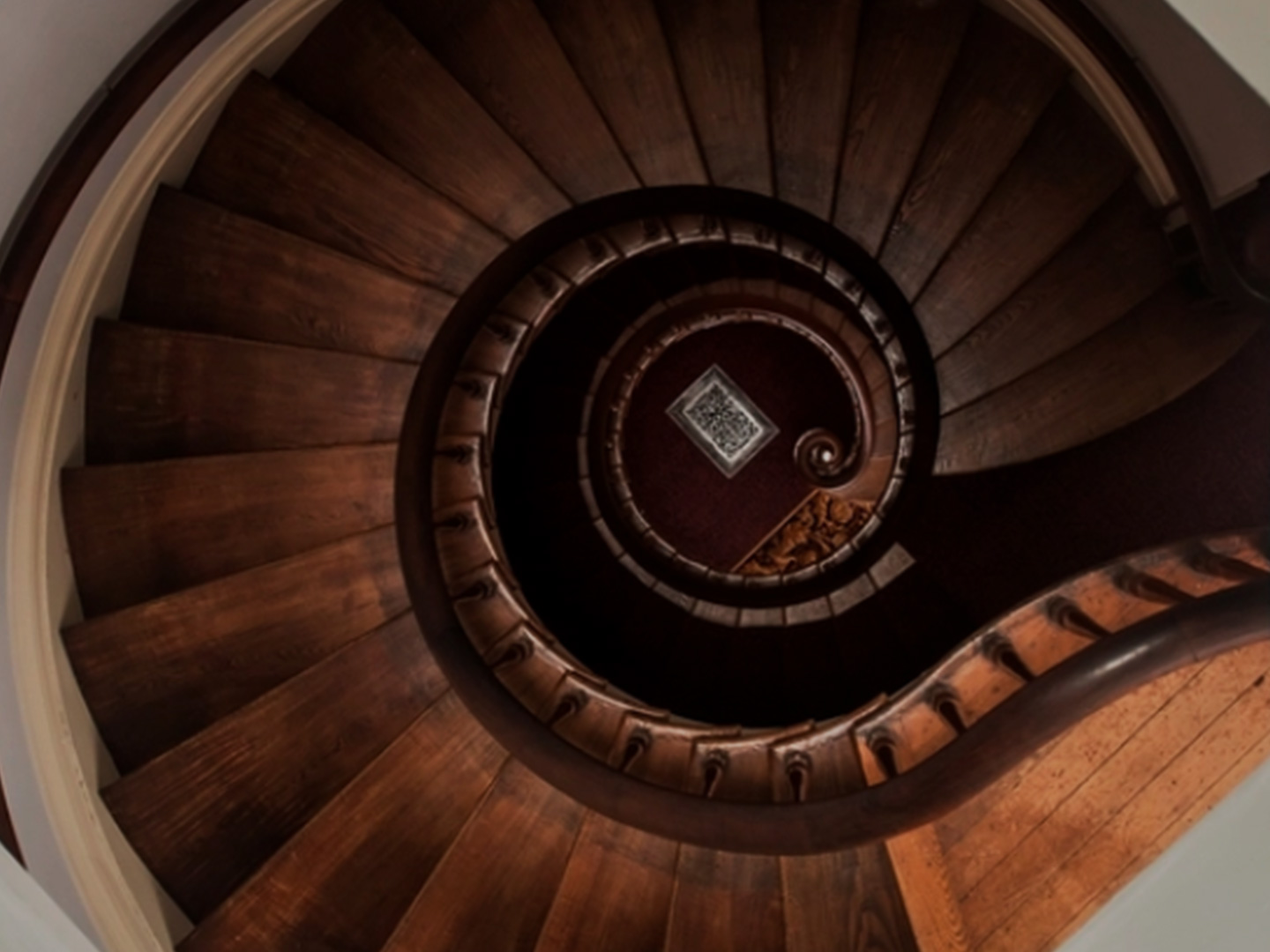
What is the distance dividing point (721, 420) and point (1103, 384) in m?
2.12

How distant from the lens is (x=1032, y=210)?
3066mm

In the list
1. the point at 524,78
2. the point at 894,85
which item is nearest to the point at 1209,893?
the point at 894,85

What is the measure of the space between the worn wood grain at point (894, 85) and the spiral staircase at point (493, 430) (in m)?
0.02

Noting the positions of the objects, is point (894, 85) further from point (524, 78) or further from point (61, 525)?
point (61, 525)

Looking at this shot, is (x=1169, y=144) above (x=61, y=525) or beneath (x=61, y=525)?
beneath

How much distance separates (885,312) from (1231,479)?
139 centimetres

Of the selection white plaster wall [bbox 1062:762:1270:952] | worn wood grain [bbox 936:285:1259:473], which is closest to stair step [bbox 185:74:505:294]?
worn wood grain [bbox 936:285:1259:473]

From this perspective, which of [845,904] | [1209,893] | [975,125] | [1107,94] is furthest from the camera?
[975,125]

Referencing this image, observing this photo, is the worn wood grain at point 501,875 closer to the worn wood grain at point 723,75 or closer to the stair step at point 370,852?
the stair step at point 370,852

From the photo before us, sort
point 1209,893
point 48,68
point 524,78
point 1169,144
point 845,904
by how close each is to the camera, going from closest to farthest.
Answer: point 1209,893
point 48,68
point 845,904
point 1169,144
point 524,78

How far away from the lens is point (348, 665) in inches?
104

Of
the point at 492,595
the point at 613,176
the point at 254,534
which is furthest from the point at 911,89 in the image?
the point at 254,534

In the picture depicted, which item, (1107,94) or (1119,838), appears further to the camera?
(1107,94)

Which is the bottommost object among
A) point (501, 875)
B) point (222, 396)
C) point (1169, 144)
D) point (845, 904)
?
point (845, 904)
